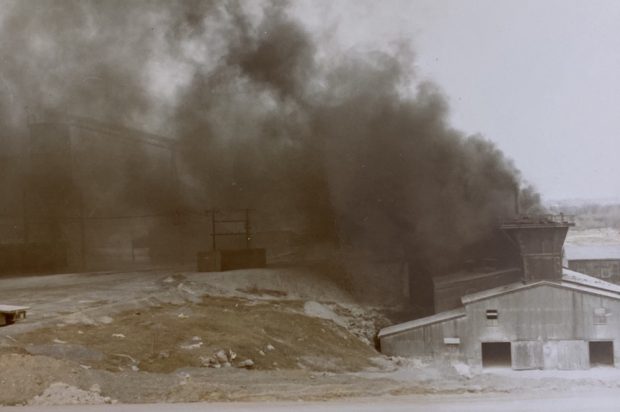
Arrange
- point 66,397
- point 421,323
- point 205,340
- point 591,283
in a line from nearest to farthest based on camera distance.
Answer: point 66,397 → point 205,340 → point 421,323 → point 591,283

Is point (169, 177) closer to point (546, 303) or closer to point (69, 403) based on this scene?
point (546, 303)

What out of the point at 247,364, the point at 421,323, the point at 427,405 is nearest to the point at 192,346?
the point at 247,364

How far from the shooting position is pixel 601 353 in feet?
87.6

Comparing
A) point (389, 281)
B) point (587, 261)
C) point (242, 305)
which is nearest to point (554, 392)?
point (242, 305)

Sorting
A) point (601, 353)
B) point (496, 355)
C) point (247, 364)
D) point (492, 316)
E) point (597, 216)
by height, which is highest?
point (597, 216)

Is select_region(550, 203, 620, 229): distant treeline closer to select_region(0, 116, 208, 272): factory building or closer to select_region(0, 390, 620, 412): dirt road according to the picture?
select_region(0, 116, 208, 272): factory building

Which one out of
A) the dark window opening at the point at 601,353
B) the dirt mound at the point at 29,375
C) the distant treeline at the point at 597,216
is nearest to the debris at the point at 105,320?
the dirt mound at the point at 29,375

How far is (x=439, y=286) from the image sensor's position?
1241 inches

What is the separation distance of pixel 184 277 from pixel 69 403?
18.0 m

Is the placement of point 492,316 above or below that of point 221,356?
below

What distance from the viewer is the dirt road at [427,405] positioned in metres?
9.60

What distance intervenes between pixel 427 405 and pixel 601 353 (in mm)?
20048

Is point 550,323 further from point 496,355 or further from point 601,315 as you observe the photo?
point 496,355

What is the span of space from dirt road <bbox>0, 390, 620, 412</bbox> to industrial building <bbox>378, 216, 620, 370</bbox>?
16.9 metres
